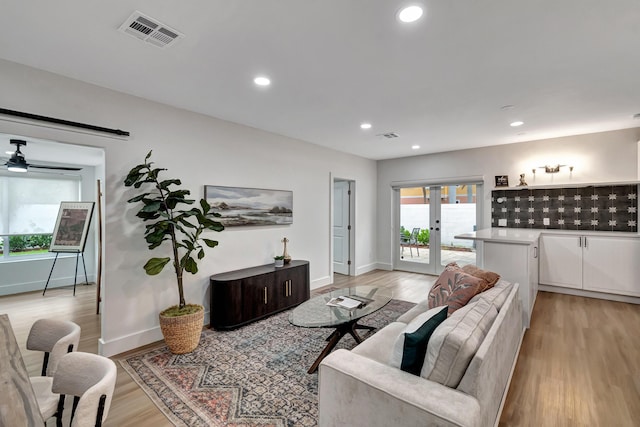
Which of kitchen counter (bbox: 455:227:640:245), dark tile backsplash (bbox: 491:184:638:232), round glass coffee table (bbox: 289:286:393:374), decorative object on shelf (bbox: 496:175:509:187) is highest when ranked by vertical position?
decorative object on shelf (bbox: 496:175:509:187)

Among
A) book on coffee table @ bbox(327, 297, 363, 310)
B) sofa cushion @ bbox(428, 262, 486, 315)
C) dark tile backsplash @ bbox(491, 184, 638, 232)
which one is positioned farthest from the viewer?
dark tile backsplash @ bbox(491, 184, 638, 232)

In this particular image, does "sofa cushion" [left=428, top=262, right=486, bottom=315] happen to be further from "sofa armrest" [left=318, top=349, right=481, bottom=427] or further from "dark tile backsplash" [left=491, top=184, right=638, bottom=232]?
"dark tile backsplash" [left=491, top=184, right=638, bottom=232]

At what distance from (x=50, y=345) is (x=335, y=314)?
2054 millimetres

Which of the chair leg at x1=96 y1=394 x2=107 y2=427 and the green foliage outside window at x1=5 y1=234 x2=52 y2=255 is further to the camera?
the green foliage outside window at x1=5 y1=234 x2=52 y2=255

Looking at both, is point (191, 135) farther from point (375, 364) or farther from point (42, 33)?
point (375, 364)

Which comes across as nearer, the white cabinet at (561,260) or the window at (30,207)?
the white cabinet at (561,260)

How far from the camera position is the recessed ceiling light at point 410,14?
173 centimetres

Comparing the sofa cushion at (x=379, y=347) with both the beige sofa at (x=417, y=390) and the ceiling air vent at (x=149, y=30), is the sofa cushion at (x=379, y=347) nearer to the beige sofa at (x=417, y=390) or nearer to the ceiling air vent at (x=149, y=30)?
the beige sofa at (x=417, y=390)

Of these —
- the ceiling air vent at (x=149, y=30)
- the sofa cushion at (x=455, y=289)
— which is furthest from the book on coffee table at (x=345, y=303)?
the ceiling air vent at (x=149, y=30)

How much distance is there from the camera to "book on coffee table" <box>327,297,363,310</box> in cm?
290

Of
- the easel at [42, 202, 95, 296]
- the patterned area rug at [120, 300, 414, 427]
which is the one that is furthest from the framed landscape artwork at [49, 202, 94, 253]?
the patterned area rug at [120, 300, 414, 427]

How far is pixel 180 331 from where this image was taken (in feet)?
9.18

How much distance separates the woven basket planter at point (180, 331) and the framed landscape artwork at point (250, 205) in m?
1.17

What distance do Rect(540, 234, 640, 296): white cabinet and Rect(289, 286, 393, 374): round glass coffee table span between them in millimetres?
3374
